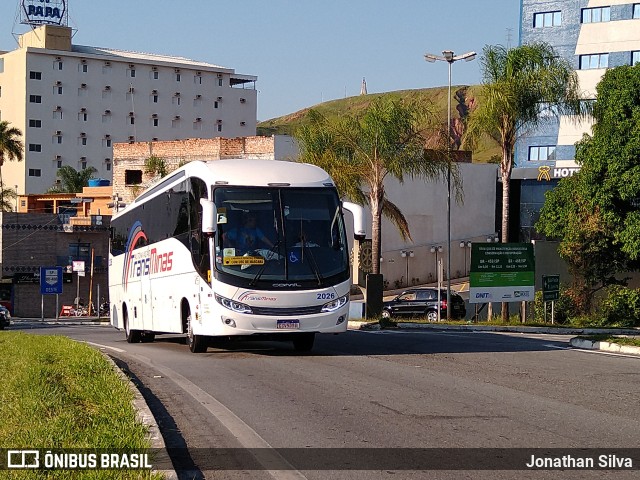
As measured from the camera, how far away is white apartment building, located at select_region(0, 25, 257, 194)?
129125 millimetres

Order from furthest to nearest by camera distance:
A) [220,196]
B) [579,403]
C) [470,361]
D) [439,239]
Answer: [439,239], [220,196], [470,361], [579,403]

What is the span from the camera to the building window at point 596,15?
216 ft

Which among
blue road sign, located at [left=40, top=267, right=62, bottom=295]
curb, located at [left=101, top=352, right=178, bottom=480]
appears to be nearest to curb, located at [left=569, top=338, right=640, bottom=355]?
curb, located at [left=101, top=352, right=178, bottom=480]

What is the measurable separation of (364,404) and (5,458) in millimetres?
5051

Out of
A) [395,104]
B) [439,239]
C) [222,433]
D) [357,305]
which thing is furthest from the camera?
[439,239]

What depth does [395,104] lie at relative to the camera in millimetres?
41375

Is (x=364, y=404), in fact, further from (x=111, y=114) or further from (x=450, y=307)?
(x=111, y=114)

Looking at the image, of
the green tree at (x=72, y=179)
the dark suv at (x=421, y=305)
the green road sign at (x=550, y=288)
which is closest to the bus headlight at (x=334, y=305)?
the green road sign at (x=550, y=288)

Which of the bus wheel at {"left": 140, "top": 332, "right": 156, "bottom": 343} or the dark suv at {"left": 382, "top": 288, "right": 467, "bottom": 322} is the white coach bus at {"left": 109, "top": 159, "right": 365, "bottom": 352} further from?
the dark suv at {"left": 382, "top": 288, "right": 467, "bottom": 322}

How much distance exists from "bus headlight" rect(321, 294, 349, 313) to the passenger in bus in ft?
4.88

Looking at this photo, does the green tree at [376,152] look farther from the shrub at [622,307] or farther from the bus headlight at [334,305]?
the bus headlight at [334,305]

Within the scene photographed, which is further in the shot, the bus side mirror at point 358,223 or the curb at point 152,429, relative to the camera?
the bus side mirror at point 358,223

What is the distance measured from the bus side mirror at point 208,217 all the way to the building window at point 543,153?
169ft

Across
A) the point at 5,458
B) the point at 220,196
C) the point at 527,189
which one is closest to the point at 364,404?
the point at 5,458
